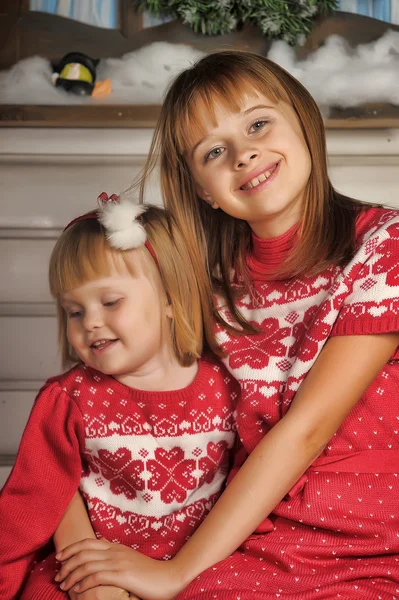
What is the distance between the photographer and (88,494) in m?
1.23

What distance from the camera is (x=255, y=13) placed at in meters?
1.73

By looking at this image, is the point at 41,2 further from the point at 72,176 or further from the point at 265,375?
the point at 265,375

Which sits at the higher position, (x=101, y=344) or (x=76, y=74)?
(x=76, y=74)

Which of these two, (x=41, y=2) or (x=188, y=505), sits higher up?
(x=41, y=2)

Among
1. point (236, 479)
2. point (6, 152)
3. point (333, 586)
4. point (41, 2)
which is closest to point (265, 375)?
point (236, 479)

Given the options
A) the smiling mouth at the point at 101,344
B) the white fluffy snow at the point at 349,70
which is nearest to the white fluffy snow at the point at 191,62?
the white fluffy snow at the point at 349,70

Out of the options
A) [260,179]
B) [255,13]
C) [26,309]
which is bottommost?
[26,309]

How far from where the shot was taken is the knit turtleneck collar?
50.9 inches

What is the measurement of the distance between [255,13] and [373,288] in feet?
2.93

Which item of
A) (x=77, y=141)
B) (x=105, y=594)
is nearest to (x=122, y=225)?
(x=105, y=594)

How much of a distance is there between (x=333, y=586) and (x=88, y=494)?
42cm

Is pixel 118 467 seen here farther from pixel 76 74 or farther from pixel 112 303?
pixel 76 74

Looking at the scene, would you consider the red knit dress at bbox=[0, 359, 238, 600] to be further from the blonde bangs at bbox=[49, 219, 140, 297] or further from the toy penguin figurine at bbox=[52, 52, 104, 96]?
the toy penguin figurine at bbox=[52, 52, 104, 96]

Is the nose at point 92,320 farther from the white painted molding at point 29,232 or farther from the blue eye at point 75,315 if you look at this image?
the white painted molding at point 29,232
